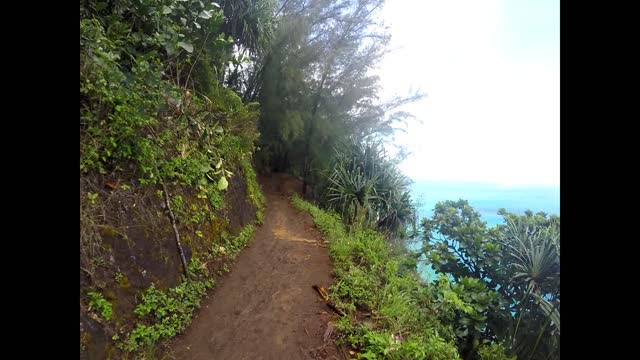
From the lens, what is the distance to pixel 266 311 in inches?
90.8

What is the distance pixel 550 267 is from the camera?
80.9 inches

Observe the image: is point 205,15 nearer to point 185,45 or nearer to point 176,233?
point 185,45

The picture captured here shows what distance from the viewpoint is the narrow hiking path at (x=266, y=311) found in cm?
189

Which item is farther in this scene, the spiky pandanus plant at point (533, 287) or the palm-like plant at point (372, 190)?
the palm-like plant at point (372, 190)

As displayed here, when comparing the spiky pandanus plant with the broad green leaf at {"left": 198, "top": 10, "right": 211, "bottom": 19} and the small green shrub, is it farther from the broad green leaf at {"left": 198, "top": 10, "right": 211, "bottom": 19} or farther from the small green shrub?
the broad green leaf at {"left": 198, "top": 10, "right": 211, "bottom": 19}

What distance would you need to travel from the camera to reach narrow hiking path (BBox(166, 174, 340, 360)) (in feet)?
6.19

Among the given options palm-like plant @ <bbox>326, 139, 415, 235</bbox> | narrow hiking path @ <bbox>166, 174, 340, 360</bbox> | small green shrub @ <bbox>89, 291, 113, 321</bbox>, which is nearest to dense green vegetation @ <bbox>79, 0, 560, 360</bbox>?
small green shrub @ <bbox>89, 291, 113, 321</bbox>

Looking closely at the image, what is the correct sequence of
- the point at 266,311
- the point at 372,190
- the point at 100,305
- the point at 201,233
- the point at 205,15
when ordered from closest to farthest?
the point at 100,305
the point at 266,311
the point at 201,233
the point at 205,15
the point at 372,190

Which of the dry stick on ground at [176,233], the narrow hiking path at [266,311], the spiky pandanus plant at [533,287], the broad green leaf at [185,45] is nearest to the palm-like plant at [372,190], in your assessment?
the narrow hiking path at [266,311]

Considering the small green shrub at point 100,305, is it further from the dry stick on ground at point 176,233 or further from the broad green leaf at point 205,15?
the broad green leaf at point 205,15

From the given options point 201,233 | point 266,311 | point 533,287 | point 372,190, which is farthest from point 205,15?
point 533,287
